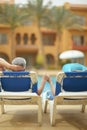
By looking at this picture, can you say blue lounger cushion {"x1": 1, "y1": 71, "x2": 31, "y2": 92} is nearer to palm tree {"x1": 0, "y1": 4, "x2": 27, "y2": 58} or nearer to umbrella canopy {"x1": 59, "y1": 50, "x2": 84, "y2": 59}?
umbrella canopy {"x1": 59, "y1": 50, "x2": 84, "y2": 59}

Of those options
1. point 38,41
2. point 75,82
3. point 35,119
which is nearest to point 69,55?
point 35,119

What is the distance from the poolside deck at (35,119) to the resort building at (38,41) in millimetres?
17877

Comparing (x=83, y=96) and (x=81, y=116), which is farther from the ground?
(x=83, y=96)

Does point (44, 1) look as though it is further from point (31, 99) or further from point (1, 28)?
point (31, 99)

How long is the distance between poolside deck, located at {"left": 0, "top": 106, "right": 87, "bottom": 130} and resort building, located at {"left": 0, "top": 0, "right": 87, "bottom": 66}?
17.9 m

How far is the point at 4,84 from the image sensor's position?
3953 millimetres

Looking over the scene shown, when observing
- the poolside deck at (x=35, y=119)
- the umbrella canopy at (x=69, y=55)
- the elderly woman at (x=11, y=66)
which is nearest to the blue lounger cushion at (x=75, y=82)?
the poolside deck at (x=35, y=119)

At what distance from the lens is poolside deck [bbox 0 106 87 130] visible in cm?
378

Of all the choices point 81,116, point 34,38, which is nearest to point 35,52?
point 34,38

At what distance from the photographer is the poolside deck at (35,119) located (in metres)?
3.78

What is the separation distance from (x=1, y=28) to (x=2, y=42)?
3.42ft

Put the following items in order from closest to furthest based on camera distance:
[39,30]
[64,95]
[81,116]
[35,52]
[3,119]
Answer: [64,95], [3,119], [81,116], [39,30], [35,52]

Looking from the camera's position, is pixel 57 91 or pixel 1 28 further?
pixel 1 28

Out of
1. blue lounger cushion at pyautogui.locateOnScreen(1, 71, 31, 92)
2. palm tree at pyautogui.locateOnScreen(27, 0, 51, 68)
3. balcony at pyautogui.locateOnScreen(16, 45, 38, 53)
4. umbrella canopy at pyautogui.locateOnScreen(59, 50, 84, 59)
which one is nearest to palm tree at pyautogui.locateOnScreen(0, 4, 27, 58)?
palm tree at pyautogui.locateOnScreen(27, 0, 51, 68)
